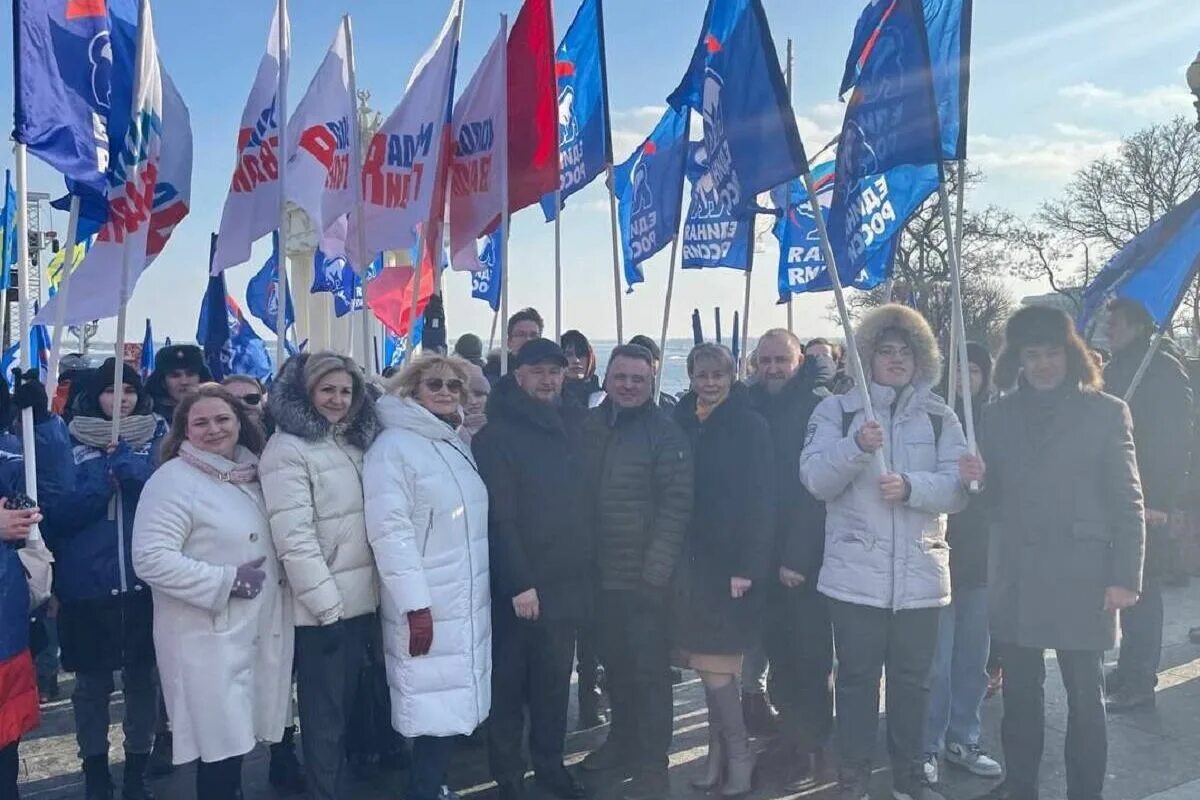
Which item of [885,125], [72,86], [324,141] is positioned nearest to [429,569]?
[885,125]

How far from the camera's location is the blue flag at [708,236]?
7.06m

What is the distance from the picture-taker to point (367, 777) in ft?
15.4

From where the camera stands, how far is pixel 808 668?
450 centimetres

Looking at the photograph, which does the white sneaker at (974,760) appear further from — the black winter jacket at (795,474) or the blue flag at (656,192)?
the blue flag at (656,192)

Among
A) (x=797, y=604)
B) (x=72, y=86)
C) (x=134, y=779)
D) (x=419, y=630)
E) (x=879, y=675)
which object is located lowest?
(x=134, y=779)

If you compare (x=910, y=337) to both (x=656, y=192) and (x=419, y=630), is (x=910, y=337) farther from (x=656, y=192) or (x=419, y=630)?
(x=656, y=192)

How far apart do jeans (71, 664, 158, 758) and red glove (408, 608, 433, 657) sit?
5.12ft

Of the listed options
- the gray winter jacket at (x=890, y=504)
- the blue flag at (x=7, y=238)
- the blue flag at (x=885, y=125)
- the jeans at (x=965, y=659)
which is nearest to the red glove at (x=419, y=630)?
the gray winter jacket at (x=890, y=504)

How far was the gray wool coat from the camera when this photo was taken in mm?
3705

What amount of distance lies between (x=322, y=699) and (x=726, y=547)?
191 cm

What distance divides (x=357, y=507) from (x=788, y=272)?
5490 millimetres

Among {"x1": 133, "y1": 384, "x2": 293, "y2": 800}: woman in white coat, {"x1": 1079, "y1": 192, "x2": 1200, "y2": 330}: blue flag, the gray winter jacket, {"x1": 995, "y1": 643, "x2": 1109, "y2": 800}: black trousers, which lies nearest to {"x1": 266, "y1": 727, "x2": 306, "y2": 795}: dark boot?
{"x1": 133, "y1": 384, "x2": 293, "y2": 800}: woman in white coat

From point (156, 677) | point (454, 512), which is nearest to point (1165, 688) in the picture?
point (454, 512)

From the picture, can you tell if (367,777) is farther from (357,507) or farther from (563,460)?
(563,460)
